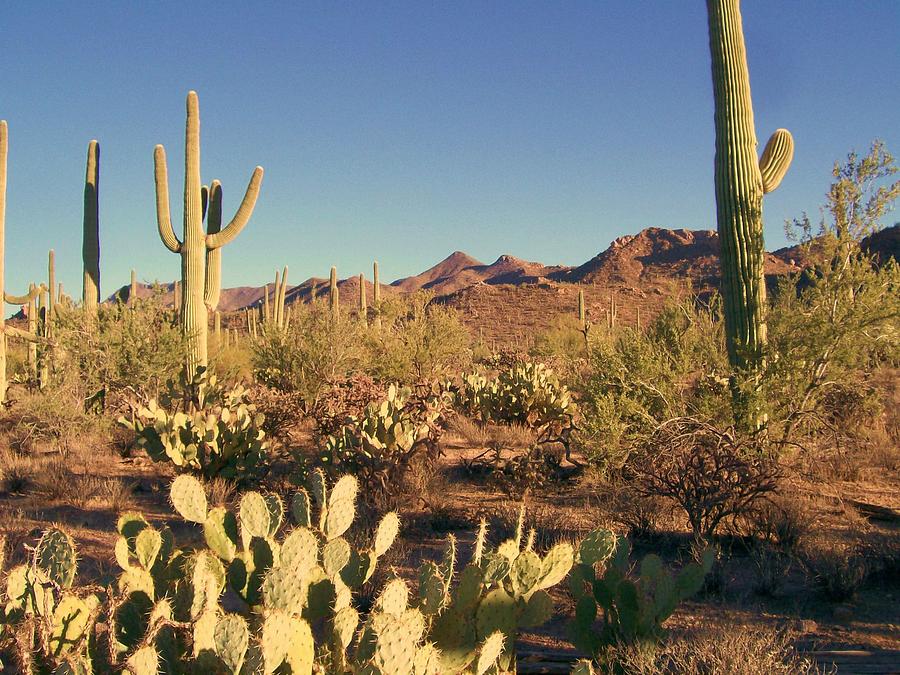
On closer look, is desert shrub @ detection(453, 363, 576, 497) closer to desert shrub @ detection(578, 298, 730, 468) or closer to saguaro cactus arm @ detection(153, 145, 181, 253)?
desert shrub @ detection(578, 298, 730, 468)

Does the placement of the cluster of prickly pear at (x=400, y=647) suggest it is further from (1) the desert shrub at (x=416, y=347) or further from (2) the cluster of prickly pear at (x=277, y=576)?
(1) the desert shrub at (x=416, y=347)

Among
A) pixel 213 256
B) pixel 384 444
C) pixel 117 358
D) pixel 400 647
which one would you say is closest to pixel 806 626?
pixel 400 647

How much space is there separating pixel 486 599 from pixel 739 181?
8250 mm

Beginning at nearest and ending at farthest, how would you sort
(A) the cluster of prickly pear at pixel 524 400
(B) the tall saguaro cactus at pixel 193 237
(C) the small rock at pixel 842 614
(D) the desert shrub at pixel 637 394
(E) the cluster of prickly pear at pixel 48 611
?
1. (E) the cluster of prickly pear at pixel 48 611
2. (C) the small rock at pixel 842 614
3. (D) the desert shrub at pixel 637 394
4. (A) the cluster of prickly pear at pixel 524 400
5. (B) the tall saguaro cactus at pixel 193 237

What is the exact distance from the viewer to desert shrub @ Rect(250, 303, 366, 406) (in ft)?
51.2

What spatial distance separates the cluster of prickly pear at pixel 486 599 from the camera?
361cm

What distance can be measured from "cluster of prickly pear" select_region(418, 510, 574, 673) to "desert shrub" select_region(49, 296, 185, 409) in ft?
34.0

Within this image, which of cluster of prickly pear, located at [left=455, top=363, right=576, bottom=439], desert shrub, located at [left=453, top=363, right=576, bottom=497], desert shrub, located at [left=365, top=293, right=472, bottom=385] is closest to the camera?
desert shrub, located at [left=453, top=363, right=576, bottom=497]

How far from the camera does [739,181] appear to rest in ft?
32.9

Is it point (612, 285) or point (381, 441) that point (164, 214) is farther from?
point (612, 285)

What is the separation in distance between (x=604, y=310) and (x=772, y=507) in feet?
147

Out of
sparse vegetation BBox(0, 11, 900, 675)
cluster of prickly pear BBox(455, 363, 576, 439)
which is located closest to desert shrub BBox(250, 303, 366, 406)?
sparse vegetation BBox(0, 11, 900, 675)

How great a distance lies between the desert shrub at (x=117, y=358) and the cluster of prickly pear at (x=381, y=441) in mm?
5943

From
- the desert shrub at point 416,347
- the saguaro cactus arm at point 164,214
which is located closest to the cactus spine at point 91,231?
the saguaro cactus arm at point 164,214
